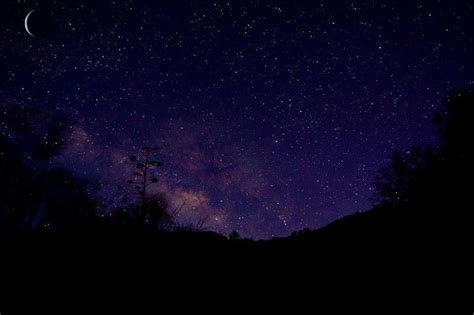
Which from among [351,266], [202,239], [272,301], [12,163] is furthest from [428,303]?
[12,163]

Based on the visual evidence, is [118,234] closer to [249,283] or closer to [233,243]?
[233,243]

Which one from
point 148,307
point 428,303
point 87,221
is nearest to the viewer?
point 428,303

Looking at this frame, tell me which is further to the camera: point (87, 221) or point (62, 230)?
point (87, 221)

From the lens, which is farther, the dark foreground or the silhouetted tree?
the silhouetted tree

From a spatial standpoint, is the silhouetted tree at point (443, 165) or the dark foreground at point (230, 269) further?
the silhouetted tree at point (443, 165)

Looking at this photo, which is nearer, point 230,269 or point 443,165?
point 230,269

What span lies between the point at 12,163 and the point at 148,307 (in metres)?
23.8

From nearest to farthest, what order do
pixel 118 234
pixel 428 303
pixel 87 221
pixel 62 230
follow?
pixel 428 303
pixel 118 234
pixel 62 230
pixel 87 221

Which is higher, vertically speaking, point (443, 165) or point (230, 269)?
point (443, 165)

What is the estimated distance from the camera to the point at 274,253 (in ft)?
37.0

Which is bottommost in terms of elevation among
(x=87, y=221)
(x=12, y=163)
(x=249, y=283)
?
(x=249, y=283)

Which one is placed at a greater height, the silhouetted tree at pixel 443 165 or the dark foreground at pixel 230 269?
the silhouetted tree at pixel 443 165

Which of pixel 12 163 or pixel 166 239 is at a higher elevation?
pixel 12 163

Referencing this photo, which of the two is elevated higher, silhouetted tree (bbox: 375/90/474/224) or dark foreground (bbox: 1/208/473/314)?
silhouetted tree (bbox: 375/90/474/224)
